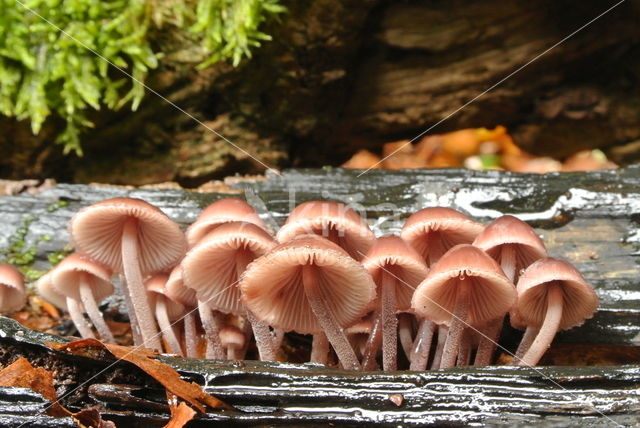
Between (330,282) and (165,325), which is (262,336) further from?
(165,325)

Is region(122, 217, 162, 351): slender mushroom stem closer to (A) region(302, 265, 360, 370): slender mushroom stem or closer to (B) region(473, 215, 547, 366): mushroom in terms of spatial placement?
(A) region(302, 265, 360, 370): slender mushroom stem

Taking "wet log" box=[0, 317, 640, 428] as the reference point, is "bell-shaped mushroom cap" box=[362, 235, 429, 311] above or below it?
above

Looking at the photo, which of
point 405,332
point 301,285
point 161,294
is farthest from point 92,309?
point 405,332

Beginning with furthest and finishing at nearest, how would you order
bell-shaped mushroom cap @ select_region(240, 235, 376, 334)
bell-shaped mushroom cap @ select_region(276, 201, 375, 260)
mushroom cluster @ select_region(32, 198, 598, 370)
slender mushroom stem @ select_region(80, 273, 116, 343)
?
slender mushroom stem @ select_region(80, 273, 116, 343) → bell-shaped mushroom cap @ select_region(276, 201, 375, 260) → mushroom cluster @ select_region(32, 198, 598, 370) → bell-shaped mushroom cap @ select_region(240, 235, 376, 334)

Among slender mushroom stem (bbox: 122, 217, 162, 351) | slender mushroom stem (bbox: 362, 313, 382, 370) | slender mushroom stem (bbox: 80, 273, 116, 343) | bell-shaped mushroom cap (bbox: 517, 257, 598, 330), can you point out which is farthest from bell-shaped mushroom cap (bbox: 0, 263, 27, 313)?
bell-shaped mushroom cap (bbox: 517, 257, 598, 330)

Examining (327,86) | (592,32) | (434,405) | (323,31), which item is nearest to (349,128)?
(327,86)

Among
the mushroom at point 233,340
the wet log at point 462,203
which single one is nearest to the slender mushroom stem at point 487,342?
the wet log at point 462,203
